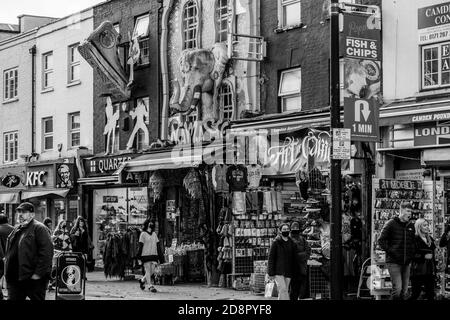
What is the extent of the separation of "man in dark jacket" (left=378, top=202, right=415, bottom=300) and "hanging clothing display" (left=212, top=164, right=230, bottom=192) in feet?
20.6

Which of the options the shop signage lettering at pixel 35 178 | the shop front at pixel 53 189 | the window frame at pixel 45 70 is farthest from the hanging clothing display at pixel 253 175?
the window frame at pixel 45 70

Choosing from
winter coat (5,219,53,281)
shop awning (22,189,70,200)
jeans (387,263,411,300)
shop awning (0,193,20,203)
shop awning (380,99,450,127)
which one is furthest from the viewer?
shop awning (0,193,20,203)

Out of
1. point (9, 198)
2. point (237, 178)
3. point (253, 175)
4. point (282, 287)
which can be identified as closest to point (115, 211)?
point (9, 198)

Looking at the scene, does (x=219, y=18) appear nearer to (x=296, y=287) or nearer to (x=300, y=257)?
(x=300, y=257)

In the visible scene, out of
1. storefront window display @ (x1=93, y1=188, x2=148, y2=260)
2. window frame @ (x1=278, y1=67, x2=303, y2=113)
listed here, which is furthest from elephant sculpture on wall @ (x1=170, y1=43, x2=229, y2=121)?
storefront window display @ (x1=93, y1=188, x2=148, y2=260)

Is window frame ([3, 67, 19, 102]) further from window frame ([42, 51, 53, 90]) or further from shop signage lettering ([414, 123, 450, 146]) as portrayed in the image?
shop signage lettering ([414, 123, 450, 146])

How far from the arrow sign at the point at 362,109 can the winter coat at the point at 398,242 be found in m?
2.06

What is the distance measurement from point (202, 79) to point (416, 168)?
8093mm

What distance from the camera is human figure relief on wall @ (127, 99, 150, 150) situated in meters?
32.1

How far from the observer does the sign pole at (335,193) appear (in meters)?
17.0

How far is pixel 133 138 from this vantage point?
1292 inches
